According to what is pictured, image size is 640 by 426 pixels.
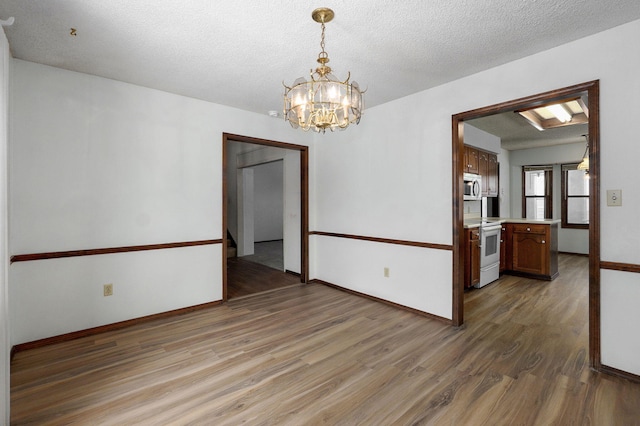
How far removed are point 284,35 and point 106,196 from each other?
232 cm

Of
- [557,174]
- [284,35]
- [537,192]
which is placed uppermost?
[284,35]

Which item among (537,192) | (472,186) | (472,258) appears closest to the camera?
(472,258)

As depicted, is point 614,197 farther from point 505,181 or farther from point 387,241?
point 505,181

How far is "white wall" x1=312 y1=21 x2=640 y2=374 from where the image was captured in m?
2.17

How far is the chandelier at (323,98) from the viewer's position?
75.1 inches

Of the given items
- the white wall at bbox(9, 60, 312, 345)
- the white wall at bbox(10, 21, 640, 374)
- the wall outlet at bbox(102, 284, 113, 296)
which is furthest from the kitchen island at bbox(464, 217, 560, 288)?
the wall outlet at bbox(102, 284, 113, 296)

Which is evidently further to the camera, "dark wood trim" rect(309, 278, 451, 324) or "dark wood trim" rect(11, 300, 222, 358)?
"dark wood trim" rect(309, 278, 451, 324)

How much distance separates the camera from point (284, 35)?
2.25 m

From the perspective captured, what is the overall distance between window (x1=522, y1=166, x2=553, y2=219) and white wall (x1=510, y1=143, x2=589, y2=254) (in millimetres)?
84

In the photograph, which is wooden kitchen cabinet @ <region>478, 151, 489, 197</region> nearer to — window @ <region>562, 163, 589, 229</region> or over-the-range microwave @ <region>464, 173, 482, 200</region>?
over-the-range microwave @ <region>464, 173, 482, 200</region>

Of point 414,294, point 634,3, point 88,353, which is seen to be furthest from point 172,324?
point 634,3

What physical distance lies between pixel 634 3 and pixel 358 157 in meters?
2.73

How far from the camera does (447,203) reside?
3176 millimetres

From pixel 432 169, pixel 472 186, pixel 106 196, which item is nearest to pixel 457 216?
pixel 432 169
